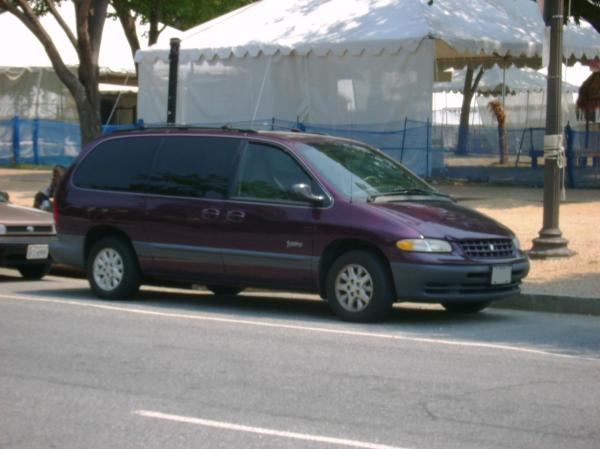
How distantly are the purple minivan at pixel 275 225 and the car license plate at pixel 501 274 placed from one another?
2cm

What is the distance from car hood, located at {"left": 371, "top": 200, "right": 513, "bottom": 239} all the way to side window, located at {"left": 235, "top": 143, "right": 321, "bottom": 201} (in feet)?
3.05

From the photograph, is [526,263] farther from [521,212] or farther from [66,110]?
[66,110]

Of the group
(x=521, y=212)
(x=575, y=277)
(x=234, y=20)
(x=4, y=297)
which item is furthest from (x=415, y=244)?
(x=234, y=20)

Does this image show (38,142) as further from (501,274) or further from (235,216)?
(501,274)

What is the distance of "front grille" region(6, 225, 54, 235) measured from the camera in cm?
1462

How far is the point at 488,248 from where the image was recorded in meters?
11.1

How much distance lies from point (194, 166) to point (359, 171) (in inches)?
70.3

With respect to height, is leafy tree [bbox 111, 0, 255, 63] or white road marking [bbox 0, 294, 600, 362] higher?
leafy tree [bbox 111, 0, 255, 63]

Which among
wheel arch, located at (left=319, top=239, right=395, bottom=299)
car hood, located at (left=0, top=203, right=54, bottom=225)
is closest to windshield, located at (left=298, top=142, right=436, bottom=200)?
wheel arch, located at (left=319, top=239, right=395, bottom=299)

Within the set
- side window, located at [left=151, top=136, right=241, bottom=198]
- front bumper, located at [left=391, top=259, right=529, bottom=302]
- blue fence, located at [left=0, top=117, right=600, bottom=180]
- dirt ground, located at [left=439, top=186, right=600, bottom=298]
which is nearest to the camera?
front bumper, located at [left=391, top=259, right=529, bottom=302]

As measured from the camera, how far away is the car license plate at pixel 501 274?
11.0 meters

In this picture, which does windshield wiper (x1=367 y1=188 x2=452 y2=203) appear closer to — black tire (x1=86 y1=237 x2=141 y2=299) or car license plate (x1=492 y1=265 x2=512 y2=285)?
car license plate (x1=492 y1=265 x2=512 y2=285)

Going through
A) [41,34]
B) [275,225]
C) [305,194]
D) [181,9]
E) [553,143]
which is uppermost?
[181,9]

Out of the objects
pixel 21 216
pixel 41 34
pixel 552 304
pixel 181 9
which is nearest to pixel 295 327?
pixel 552 304
